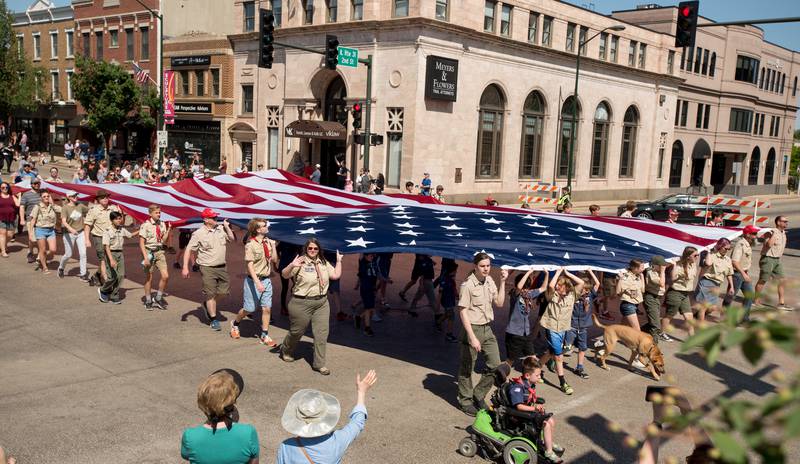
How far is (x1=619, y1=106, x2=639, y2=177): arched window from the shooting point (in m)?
46.0

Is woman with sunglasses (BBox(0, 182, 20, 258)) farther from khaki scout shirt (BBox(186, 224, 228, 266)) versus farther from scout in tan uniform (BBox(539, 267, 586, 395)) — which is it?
scout in tan uniform (BBox(539, 267, 586, 395))

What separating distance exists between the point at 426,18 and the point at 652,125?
76.0ft

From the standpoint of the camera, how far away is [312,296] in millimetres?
9547

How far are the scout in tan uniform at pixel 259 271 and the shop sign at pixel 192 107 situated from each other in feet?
115

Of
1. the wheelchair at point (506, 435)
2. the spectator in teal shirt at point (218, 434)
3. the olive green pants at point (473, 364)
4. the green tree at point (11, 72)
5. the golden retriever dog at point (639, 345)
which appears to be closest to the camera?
the spectator in teal shirt at point (218, 434)

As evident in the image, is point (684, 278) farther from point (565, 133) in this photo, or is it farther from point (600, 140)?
point (600, 140)

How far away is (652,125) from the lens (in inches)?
1876

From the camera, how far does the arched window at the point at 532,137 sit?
38.5m

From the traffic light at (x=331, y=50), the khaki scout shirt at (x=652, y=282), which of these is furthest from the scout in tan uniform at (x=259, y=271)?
the traffic light at (x=331, y=50)

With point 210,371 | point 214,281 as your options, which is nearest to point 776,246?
point 214,281

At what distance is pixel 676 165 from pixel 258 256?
4861 centimetres

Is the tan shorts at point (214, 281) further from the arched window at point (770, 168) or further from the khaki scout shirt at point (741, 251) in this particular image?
the arched window at point (770, 168)

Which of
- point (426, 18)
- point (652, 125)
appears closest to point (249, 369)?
point (426, 18)

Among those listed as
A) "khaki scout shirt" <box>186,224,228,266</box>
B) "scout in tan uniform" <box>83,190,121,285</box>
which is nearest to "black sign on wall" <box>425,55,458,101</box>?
"scout in tan uniform" <box>83,190,121,285</box>
